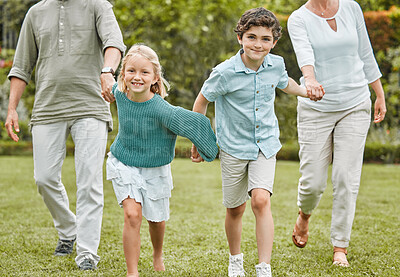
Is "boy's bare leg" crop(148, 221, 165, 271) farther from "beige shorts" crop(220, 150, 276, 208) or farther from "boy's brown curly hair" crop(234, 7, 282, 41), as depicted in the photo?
"boy's brown curly hair" crop(234, 7, 282, 41)

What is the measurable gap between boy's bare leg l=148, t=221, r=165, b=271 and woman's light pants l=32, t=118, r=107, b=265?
0.46m

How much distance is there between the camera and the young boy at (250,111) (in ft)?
11.2

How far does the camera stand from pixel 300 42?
3.89 m

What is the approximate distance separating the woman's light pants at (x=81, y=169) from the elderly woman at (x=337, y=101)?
146 centimetres

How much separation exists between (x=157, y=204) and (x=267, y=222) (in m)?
0.67

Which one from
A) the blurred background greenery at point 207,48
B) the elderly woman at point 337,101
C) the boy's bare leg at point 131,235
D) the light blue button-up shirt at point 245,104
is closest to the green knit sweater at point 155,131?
the light blue button-up shirt at point 245,104

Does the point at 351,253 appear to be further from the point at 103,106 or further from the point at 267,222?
the point at 103,106

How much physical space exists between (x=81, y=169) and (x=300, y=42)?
1699mm

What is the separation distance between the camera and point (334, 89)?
13.0 feet

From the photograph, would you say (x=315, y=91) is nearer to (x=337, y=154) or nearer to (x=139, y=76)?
(x=337, y=154)

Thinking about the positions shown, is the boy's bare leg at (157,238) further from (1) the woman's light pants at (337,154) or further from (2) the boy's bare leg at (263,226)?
(1) the woman's light pants at (337,154)

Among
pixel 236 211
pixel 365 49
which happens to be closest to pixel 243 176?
pixel 236 211

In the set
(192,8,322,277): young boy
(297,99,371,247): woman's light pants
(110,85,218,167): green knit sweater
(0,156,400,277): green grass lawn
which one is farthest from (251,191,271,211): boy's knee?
(297,99,371,247): woman's light pants

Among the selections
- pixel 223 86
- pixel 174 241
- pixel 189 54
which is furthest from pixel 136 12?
pixel 223 86
